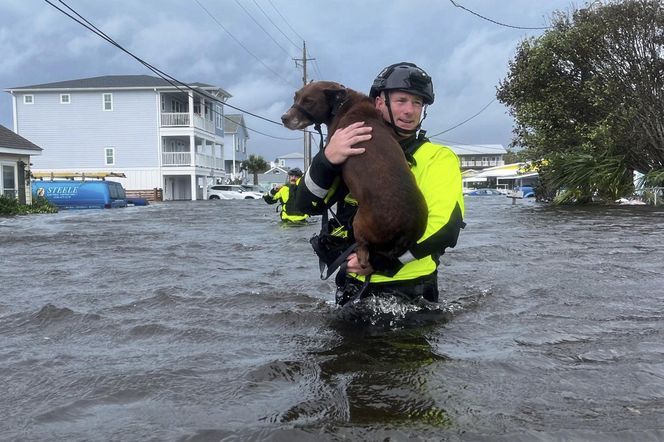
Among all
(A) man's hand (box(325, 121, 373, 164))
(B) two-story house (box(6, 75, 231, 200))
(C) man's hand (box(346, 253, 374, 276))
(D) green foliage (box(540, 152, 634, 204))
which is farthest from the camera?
(B) two-story house (box(6, 75, 231, 200))

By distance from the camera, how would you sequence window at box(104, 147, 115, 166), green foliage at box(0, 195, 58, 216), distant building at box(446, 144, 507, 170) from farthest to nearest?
distant building at box(446, 144, 507, 170) → window at box(104, 147, 115, 166) → green foliage at box(0, 195, 58, 216)

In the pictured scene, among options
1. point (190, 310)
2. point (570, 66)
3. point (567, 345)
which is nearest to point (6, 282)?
point (190, 310)

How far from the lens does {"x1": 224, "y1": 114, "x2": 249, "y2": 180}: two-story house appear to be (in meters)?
67.0

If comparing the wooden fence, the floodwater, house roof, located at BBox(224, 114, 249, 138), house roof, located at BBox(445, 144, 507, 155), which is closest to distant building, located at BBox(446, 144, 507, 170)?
house roof, located at BBox(445, 144, 507, 155)

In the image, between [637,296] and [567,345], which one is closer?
[567,345]

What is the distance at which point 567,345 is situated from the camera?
3.60 m

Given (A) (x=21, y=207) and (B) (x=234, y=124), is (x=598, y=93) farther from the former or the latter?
(B) (x=234, y=124)

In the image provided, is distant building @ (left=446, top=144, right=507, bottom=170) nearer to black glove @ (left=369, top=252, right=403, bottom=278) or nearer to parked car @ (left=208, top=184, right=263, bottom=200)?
parked car @ (left=208, top=184, right=263, bottom=200)

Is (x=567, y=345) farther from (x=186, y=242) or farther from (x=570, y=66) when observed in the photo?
(x=570, y=66)

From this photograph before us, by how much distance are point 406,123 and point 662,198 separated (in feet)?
67.9

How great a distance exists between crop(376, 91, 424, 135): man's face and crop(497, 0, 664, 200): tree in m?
20.8

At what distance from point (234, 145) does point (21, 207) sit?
46.1m

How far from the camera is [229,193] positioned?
4519cm

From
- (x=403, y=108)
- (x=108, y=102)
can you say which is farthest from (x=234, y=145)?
(x=403, y=108)
